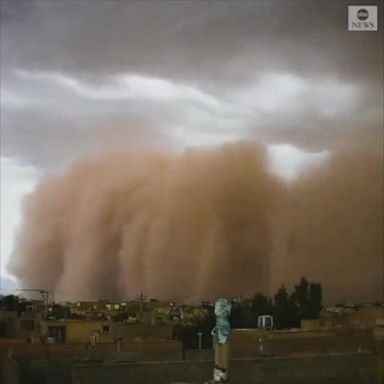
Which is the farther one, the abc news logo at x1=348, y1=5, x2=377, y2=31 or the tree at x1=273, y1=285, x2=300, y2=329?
the abc news logo at x1=348, y1=5, x2=377, y2=31

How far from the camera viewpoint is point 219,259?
11.8 feet

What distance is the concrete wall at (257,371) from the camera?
3.33 meters

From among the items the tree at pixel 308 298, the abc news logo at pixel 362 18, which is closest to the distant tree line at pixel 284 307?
the tree at pixel 308 298

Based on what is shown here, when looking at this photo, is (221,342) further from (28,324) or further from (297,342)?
(28,324)

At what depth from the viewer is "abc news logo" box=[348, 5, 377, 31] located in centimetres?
377

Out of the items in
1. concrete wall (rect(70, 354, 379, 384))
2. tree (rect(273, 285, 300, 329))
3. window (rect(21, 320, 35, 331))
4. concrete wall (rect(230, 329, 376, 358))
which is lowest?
concrete wall (rect(70, 354, 379, 384))

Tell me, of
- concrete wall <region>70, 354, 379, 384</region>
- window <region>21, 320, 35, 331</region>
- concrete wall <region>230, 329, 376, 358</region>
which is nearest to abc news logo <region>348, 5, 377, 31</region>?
concrete wall <region>230, 329, 376, 358</region>

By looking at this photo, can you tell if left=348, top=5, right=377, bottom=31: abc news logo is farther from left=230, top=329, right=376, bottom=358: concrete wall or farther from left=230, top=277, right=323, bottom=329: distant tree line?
left=230, top=329, right=376, bottom=358: concrete wall

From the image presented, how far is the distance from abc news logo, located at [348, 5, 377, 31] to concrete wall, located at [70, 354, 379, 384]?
165 centimetres

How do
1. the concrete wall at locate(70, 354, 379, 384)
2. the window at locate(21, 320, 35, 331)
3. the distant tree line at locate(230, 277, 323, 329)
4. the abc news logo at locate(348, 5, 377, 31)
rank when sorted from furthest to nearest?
the abc news logo at locate(348, 5, 377, 31) < the distant tree line at locate(230, 277, 323, 329) < the window at locate(21, 320, 35, 331) < the concrete wall at locate(70, 354, 379, 384)

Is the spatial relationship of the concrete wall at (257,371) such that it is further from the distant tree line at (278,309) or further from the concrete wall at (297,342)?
the distant tree line at (278,309)

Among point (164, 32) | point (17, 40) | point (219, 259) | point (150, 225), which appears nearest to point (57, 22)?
point (17, 40)

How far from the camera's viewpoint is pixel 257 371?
349 centimetres

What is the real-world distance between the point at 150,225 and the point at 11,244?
664 mm
